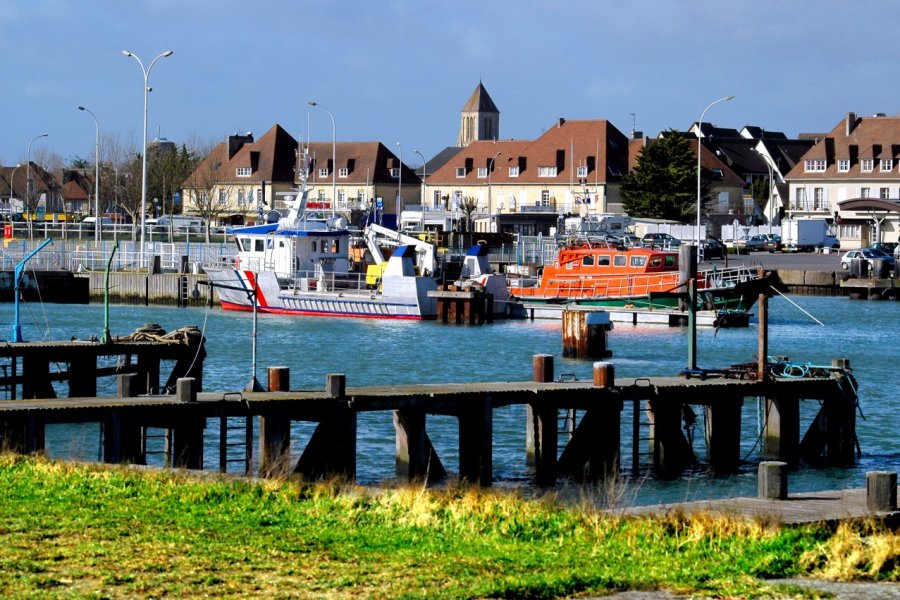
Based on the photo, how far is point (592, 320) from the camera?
Result: 157ft

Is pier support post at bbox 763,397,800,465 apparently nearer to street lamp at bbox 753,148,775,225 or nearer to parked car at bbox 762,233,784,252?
parked car at bbox 762,233,784,252

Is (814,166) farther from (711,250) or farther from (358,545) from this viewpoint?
(358,545)

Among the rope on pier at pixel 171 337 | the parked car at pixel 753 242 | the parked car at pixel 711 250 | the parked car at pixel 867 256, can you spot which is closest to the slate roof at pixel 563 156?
the parked car at pixel 753 242

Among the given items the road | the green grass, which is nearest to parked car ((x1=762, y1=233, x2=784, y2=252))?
the road

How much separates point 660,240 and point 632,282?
31495 mm

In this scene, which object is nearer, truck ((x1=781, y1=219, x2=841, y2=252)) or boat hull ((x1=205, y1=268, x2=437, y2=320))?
boat hull ((x1=205, y1=268, x2=437, y2=320))

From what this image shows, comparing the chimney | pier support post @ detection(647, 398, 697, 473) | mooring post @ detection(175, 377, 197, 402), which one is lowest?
pier support post @ detection(647, 398, 697, 473)

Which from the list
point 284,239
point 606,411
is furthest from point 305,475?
point 284,239

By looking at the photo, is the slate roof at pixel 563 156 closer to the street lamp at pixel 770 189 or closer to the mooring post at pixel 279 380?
the street lamp at pixel 770 189

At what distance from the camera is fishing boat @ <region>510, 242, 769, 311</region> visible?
197 feet

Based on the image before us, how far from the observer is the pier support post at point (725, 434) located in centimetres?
2789

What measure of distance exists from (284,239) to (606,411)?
41.0 m

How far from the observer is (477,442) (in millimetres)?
25109

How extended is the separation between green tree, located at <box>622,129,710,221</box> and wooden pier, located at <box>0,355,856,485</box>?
8001 centimetres
